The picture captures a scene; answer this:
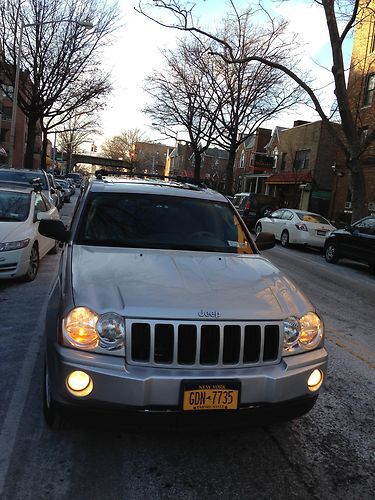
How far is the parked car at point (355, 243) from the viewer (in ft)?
41.1

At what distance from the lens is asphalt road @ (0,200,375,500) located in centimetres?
275

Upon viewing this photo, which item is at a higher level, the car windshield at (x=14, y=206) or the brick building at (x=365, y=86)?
the brick building at (x=365, y=86)

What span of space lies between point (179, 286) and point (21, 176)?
12724mm

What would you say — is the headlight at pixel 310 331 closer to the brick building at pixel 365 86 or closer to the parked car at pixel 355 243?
the parked car at pixel 355 243

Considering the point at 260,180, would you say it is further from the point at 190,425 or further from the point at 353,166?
the point at 190,425

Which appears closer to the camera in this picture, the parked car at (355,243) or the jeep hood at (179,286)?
the jeep hood at (179,286)

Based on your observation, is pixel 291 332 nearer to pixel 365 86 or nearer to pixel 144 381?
pixel 144 381

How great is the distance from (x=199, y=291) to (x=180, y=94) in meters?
31.5

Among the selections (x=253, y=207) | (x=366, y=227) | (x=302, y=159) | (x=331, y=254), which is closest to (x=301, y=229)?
(x=331, y=254)

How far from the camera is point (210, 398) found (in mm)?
2748

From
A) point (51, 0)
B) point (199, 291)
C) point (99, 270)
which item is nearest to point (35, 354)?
point (99, 270)

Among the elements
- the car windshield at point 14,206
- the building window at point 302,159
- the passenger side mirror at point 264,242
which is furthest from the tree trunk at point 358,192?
the building window at point 302,159

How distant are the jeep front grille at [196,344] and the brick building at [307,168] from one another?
28.6 m

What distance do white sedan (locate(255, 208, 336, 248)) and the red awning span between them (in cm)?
1503
